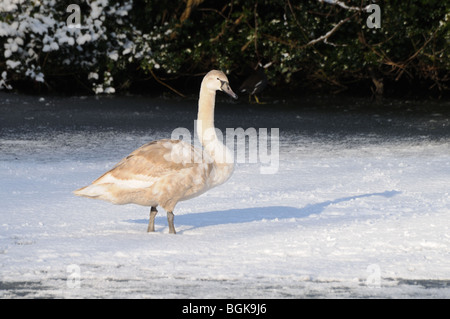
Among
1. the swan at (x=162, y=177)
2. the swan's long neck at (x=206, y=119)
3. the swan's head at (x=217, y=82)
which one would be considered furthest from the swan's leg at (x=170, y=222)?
the swan's head at (x=217, y=82)

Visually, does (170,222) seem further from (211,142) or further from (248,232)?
(211,142)

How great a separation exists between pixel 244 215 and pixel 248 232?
680 millimetres

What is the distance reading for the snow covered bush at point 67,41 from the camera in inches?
614

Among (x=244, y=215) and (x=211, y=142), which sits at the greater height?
(x=211, y=142)

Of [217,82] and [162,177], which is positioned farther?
[217,82]

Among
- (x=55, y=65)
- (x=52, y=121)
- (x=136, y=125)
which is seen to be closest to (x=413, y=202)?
(x=136, y=125)

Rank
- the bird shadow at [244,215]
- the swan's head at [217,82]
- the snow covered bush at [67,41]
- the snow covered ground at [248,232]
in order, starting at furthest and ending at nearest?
the snow covered bush at [67,41] < the swan's head at [217,82] < the bird shadow at [244,215] < the snow covered ground at [248,232]

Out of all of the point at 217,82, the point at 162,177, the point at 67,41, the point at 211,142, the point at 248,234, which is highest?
the point at 67,41

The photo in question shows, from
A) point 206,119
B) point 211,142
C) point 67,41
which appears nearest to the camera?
point 211,142

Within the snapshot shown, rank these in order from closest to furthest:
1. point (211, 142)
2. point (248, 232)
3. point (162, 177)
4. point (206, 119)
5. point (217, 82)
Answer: point (162, 177)
point (248, 232)
point (211, 142)
point (206, 119)
point (217, 82)

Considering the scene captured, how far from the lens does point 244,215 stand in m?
6.75

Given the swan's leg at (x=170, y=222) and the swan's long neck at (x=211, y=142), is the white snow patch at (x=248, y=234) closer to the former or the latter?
the swan's leg at (x=170, y=222)

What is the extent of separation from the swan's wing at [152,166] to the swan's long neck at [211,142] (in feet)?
0.48

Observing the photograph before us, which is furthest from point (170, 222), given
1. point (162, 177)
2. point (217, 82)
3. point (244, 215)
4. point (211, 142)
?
point (217, 82)
